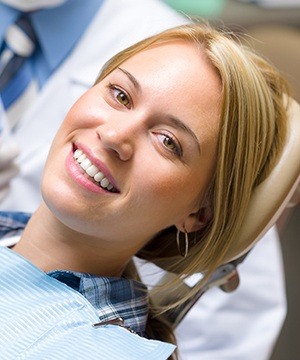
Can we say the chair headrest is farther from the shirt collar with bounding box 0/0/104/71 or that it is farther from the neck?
the shirt collar with bounding box 0/0/104/71

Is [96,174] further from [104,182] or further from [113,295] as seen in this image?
[113,295]

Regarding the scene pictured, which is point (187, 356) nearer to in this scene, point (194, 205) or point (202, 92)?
point (194, 205)

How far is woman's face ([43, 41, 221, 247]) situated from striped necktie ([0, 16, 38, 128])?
485 mm

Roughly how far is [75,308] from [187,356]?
0.43 metres

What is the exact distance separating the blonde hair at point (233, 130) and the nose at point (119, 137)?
0.11 m

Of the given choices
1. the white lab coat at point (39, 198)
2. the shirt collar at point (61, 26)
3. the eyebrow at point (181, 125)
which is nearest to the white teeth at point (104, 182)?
the eyebrow at point (181, 125)

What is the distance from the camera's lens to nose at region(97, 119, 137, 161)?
0.89 m

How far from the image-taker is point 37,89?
1.45 metres

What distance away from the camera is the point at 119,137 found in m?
0.89

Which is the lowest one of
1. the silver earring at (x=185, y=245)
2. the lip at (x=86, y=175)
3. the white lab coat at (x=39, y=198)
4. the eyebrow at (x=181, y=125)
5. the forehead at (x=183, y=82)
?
the white lab coat at (x=39, y=198)

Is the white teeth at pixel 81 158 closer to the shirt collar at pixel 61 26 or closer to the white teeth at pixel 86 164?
the white teeth at pixel 86 164

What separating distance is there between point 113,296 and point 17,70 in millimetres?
580

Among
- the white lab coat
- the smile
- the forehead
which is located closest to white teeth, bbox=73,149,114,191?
the smile

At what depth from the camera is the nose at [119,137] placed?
2.91ft
